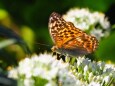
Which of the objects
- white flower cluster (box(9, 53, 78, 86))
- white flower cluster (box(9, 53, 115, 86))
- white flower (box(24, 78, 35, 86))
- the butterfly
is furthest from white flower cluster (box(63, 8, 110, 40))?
white flower (box(24, 78, 35, 86))

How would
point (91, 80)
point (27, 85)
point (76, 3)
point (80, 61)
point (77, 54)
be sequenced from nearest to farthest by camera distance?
point (27, 85)
point (91, 80)
point (80, 61)
point (77, 54)
point (76, 3)

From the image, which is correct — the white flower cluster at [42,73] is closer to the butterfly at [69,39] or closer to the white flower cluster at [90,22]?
the butterfly at [69,39]

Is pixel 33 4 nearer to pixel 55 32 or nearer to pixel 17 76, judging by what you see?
pixel 55 32

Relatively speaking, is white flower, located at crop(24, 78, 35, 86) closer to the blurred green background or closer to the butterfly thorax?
the butterfly thorax

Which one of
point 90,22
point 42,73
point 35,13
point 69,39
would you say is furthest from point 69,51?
point 35,13

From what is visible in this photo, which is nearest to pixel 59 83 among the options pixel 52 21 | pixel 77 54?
pixel 77 54

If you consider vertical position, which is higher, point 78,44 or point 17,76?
point 78,44
